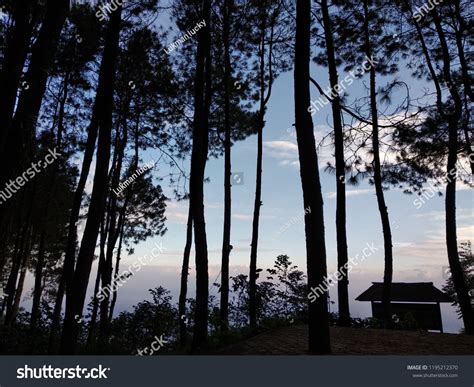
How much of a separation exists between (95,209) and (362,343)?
588 cm

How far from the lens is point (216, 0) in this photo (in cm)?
1266

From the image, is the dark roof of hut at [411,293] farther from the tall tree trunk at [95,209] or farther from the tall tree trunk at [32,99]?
the tall tree trunk at [32,99]

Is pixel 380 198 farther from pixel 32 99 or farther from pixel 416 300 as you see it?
pixel 416 300

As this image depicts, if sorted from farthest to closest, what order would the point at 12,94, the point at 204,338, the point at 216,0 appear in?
the point at 216,0
the point at 204,338
the point at 12,94

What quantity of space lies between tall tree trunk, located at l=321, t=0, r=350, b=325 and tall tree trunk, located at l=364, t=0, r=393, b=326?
3.75 ft

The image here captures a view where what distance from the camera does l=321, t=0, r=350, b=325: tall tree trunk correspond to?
1050cm

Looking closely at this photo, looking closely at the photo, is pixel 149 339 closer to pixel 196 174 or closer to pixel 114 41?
pixel 196 174

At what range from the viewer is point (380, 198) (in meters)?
11.3

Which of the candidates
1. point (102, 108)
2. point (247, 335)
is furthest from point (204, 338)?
point (102, 108)

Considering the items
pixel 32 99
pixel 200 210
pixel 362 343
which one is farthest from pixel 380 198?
pixel 32 99

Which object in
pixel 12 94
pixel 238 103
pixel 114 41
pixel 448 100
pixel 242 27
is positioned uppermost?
pixel 242 27

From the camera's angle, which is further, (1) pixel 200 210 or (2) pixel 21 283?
(2) pixel 21 283

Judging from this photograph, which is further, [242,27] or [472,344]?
[242,27]

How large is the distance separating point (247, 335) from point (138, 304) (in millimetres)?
8396
